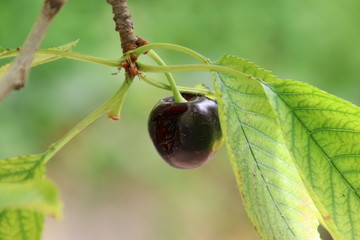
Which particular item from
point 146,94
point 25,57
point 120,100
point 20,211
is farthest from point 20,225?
point 146,94

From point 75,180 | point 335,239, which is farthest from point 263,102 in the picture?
point 75,180

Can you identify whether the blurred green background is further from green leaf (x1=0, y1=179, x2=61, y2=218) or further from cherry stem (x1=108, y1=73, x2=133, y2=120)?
green leaf (x1=0, y1=179, x2=61, y2=218)

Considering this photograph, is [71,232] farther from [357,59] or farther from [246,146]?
[246,146]

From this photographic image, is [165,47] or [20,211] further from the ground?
[165,47]

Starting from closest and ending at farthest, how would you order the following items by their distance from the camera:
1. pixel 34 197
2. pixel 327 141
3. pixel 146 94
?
1. pixel 34 197
2. pixel 327 141
3. pixel 146 94

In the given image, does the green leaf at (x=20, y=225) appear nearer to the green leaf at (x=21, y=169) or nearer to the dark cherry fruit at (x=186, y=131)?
the green leaf at (x=21, y=169)

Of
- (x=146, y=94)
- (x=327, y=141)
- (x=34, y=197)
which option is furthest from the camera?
(x=146, y=94)

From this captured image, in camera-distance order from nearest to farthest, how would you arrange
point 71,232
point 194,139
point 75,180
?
point 194,139, point 71,232, point 75,180

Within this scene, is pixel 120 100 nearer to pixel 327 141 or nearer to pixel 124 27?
pixel 124 27
